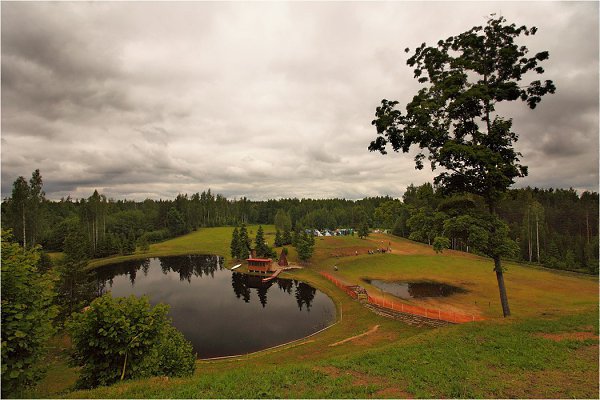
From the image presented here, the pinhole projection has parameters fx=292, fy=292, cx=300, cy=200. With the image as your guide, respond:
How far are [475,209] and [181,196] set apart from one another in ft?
518

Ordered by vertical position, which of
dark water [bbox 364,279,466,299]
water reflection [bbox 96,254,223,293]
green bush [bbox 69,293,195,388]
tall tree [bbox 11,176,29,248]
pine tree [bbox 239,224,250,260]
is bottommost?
water reflection [bbox 96,254,223,293]

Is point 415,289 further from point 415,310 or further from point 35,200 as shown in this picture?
point 35,200

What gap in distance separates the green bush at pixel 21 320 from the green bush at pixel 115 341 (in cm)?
163

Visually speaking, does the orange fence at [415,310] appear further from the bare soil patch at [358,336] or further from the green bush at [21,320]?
the green bush at [21,320]

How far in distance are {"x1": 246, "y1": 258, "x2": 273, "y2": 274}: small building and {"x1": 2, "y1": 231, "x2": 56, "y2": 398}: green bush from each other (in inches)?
2388

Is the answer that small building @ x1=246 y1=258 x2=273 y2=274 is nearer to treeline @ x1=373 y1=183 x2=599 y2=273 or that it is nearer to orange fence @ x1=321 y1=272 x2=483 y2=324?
orange fence @ x1=321 y1=272 x2=483 y2=324

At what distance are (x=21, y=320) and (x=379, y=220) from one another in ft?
528

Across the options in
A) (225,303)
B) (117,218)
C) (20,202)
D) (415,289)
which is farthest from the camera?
(117,218)

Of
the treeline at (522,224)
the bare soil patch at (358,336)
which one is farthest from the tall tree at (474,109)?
the bare soil patch at (358,336)

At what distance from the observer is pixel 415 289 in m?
51.5

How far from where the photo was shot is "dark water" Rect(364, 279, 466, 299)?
47319 mm

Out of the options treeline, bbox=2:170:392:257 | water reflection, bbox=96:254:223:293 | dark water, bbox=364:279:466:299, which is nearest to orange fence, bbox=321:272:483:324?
dark water, bbox=364:279:466:299

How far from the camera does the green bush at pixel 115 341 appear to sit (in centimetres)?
1229

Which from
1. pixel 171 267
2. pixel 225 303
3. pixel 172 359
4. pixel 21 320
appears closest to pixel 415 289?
pixel 225 303
